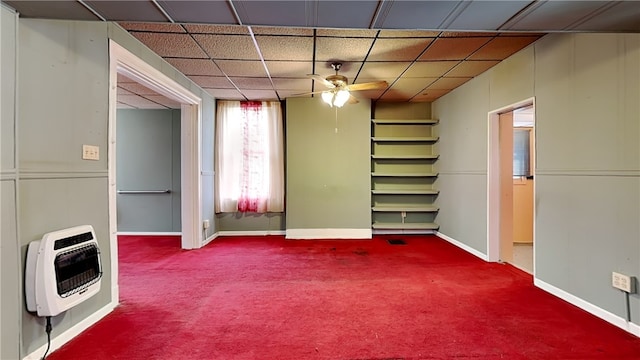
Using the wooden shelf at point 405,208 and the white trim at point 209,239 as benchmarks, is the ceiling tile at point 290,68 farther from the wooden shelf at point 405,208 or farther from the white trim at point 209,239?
the white trim at point 209,239

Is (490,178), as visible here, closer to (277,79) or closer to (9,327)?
(277,79)

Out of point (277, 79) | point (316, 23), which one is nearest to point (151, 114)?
point (277, 79)

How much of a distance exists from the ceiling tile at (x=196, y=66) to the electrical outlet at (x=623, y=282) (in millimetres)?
A: 4252

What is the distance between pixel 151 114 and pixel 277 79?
2.97 m

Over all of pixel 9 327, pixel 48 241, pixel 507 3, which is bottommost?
pixel 9 327

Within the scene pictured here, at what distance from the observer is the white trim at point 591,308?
82.6 inches

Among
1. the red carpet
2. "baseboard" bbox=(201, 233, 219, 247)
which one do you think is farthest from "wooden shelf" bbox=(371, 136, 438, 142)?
"baseboard" bbox=(201, 233, 219, 247)

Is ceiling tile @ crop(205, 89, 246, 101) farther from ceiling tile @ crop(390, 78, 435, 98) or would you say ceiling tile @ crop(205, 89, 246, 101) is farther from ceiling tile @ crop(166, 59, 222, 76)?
ceiling tile @ crop(390, 78, 435, 98)

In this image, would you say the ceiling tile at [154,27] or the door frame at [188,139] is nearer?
the ceiling tile at [154,27]

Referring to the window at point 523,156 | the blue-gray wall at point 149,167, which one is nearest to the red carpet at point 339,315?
the blue-gray wall at point 149,167

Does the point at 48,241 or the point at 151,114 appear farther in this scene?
the point at 151,114

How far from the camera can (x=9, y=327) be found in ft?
5.28

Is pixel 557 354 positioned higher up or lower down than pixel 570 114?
lower down

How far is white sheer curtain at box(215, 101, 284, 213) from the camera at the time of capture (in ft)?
17.5
